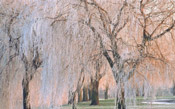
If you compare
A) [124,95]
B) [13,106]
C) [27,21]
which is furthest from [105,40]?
[13,106]

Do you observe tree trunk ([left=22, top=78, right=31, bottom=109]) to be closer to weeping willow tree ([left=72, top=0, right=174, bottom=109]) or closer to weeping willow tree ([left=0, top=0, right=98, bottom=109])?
weeping willow tree ([left=0, top=0, right=98, bottom=109])

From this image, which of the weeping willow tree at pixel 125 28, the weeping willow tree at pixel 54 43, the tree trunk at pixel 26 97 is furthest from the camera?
the tree trunk at pixel 26 97

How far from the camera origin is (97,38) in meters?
7.30

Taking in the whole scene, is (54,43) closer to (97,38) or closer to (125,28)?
(97,38)

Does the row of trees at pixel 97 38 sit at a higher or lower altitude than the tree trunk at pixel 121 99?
higher

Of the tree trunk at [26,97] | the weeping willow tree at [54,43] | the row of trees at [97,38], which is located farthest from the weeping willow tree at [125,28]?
the tree trunk at [26,97]

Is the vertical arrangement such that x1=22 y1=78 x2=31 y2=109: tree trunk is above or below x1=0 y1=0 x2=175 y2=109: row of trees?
below

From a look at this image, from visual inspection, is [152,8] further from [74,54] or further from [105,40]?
[74,54]

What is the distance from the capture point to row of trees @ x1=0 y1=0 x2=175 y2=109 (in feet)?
23.4

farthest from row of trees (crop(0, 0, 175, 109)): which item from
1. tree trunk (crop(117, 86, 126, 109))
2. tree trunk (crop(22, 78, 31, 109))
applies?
tree trunk (crop(22, 78, 31, 109))

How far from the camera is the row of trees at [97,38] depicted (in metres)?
7.12

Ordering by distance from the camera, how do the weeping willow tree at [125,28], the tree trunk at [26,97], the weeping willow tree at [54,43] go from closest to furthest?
the weeping willow tree at [125,28] < the weeping willow tree at [54,43] < the tree trunk at [26,97]

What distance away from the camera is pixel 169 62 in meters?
7.16

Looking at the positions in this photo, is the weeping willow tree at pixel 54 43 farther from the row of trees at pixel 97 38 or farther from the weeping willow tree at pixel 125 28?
the weeping willow tree at pixel 125 28
